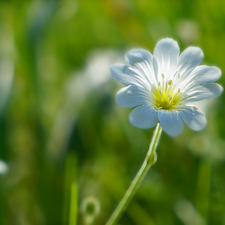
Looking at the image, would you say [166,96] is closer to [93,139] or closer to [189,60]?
[189,60]

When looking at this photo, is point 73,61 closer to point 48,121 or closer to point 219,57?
point 48,121

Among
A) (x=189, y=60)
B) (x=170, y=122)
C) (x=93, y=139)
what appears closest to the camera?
(x=170, y=122)

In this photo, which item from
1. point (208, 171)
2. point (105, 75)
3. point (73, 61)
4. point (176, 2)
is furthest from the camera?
point (176, 2)

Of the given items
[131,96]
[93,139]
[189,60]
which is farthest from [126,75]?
[93,139]

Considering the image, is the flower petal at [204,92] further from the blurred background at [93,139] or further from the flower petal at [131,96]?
the blurred background at [93,139]

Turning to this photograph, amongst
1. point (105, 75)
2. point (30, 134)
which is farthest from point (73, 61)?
point (30, 134)

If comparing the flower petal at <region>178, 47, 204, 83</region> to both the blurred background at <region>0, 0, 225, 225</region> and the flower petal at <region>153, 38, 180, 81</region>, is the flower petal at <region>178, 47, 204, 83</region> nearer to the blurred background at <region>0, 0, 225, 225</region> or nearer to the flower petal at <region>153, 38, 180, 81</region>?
the flower petal at <region>153, 38, 180, 81</region>
